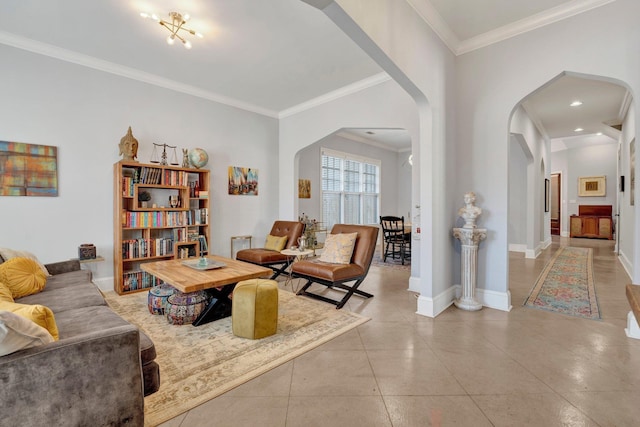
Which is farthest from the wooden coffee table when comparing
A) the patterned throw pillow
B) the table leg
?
the patterned throw pillow

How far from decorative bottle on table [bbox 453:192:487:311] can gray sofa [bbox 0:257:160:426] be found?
120 inches

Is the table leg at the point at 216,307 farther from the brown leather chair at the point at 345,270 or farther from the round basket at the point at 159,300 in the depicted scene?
the brown leather chair at the point at 345,270

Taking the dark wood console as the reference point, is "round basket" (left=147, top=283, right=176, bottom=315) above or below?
below

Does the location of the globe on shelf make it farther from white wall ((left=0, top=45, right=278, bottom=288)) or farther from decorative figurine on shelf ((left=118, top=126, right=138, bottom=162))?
decorative figurine on shelf ((left=118, top=126, right=138, bottom=162))

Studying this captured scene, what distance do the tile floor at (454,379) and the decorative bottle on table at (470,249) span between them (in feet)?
0.79

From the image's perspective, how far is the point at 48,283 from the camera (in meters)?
2.68

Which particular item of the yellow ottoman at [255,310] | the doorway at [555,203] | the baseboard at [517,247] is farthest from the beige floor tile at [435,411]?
the doorway at [555,203]

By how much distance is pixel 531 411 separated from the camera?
1.62 meters

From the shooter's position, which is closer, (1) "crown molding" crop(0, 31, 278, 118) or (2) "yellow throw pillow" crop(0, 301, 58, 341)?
(2) "yellow throw pillow" crop(0, 301, 58, 341)

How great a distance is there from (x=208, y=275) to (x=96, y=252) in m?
2.10

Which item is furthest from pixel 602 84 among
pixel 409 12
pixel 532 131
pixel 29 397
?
pixel 29 397

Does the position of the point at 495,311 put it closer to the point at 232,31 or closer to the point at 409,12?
the point at 409,12

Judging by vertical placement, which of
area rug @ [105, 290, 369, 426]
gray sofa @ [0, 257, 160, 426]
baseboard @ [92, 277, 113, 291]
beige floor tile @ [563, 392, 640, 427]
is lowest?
beige floor tile @ [563, 392, 640, 427]

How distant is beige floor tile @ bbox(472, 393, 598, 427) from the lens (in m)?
1.54
